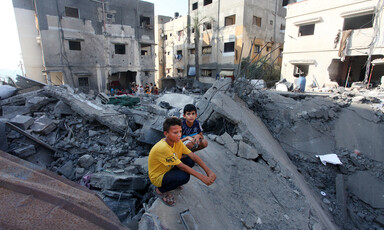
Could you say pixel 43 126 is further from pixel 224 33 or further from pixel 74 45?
pixel 224 33

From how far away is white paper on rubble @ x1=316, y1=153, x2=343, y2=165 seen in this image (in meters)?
5.36

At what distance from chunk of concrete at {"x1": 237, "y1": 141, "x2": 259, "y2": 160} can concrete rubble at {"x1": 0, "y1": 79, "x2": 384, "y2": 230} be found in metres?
0.02

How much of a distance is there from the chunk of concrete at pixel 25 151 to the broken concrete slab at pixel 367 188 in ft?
24.0

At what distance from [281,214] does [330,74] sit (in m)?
14.7

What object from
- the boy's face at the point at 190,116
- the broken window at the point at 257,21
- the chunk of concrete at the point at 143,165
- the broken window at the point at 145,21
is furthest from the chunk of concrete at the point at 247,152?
the broken window at the point at 257,21

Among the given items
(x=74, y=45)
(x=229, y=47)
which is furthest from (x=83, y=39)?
(x=229, y=47)

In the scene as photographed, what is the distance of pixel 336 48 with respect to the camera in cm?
1373

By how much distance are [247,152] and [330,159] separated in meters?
3.07

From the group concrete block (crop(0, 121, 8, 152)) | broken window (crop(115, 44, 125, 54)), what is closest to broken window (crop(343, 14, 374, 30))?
broken window (crop(115, 44, 125, 54))

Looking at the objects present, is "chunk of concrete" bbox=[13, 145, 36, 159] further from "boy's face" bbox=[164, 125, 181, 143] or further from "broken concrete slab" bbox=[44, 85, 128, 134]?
"boy's face" bbox=[164, 125, 181, 143]

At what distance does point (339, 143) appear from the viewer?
626cm

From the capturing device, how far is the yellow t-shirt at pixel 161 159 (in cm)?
216

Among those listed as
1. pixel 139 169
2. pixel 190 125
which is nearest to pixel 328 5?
pixel 190 125

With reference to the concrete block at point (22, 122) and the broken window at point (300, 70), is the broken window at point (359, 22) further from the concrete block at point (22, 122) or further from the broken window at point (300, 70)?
the concrete block at point (22, 122)
